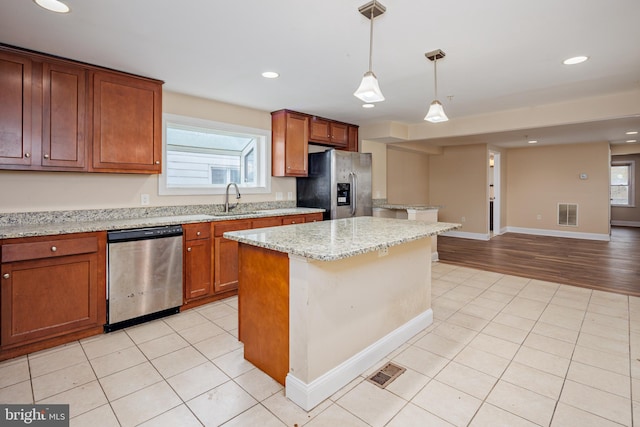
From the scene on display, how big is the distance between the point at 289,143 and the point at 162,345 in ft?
9.61

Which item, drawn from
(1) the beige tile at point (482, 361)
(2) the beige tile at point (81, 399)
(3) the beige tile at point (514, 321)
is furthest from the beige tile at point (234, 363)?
(3) the beige tile at point (514, 321)

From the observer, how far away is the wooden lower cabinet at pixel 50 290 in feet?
7.33

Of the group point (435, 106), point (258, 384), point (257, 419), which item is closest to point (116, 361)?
point (258, 384)

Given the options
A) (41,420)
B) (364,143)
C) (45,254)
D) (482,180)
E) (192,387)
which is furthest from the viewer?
(482,180)

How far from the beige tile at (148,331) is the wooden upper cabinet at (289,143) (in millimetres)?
2426

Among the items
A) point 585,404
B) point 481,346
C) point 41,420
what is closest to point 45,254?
point 41,420

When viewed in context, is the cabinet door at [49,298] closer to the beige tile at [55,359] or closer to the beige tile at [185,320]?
the beige tile at [55,359]

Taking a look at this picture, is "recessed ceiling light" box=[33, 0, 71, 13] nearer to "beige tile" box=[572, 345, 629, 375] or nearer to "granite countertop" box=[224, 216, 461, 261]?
"granite countertop" box=[224, 216, 461, 261]

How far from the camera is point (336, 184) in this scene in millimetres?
4648

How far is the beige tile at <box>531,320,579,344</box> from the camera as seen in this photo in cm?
255

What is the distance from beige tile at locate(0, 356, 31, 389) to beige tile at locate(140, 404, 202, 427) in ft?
3.53

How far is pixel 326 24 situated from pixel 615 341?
324 centimetres

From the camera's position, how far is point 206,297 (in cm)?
335

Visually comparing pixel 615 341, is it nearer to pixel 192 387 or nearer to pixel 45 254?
pixel 192 387
